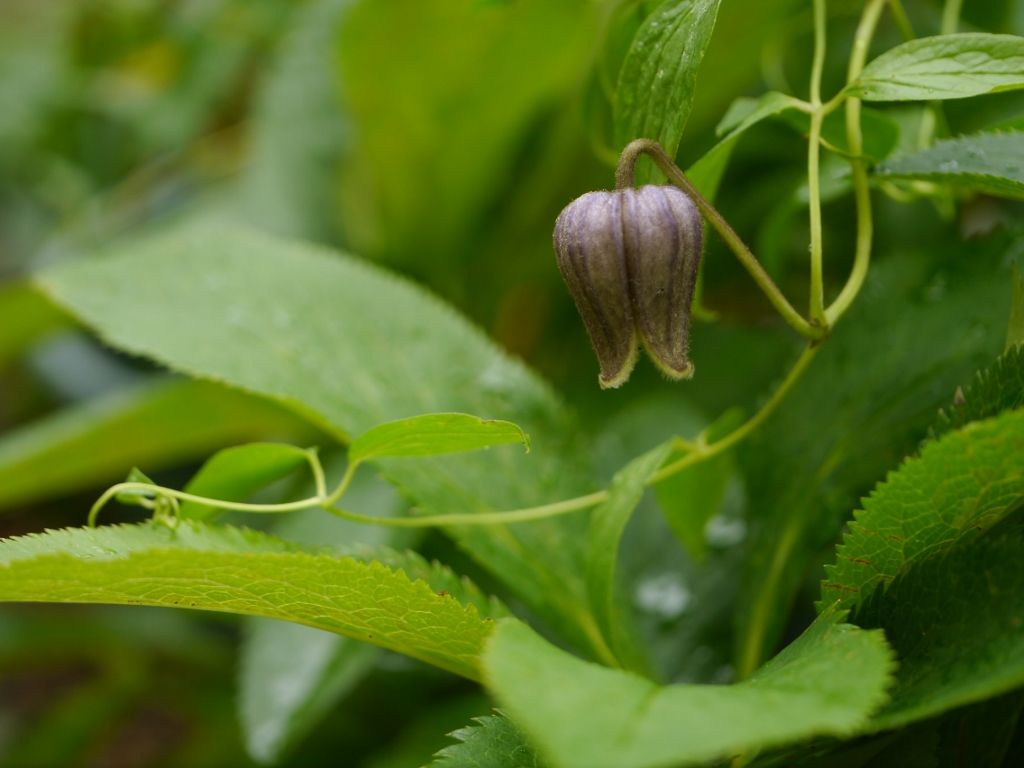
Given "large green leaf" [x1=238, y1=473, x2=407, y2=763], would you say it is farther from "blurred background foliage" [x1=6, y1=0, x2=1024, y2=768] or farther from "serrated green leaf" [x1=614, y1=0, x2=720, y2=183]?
"serrated green leaf" [x1=614, y1=0, x2=720, y2=183]

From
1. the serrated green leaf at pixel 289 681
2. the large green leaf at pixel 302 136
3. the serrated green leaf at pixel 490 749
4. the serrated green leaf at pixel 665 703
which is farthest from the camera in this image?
the large green leaf at pixel 302 136

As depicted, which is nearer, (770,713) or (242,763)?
(770,713)

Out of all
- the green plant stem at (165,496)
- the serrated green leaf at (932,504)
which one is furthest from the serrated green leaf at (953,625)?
the green plant stem at (165,496)

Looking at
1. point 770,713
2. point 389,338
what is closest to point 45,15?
point 389,338

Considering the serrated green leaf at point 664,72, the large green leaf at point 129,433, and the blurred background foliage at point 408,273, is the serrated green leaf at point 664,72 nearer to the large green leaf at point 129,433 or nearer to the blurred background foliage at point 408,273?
the blurred background foliage at point 408,273

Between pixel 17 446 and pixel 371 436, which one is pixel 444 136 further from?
pixel 371 436
